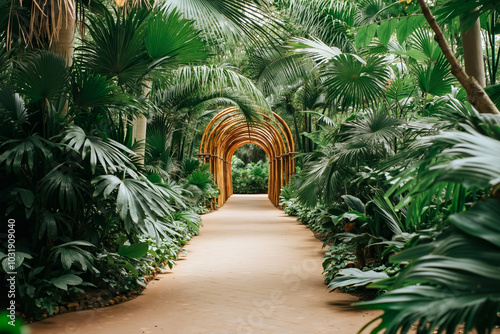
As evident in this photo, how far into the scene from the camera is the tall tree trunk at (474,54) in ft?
11.1

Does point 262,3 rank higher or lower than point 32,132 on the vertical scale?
higher

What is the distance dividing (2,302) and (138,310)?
3.71 ft

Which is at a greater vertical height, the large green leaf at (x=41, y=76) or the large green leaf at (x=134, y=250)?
the large green leaf at (x=41, y=76)

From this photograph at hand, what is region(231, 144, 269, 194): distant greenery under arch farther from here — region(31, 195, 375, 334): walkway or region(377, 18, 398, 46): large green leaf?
region(377, 18, 398, 46): large green leaf

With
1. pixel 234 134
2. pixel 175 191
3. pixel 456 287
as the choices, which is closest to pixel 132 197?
pixel 175 191

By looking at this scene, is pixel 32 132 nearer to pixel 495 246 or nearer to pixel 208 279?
pixel 208 279

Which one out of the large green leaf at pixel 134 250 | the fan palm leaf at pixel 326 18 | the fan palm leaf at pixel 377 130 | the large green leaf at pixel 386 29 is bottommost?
the large green leaf at pixel 134 250

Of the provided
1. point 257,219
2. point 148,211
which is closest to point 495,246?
point 148,211

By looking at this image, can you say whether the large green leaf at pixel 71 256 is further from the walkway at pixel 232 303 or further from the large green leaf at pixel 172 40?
the large green leaf at pixel 172 40

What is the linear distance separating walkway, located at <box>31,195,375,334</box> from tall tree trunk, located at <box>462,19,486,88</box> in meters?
2.14

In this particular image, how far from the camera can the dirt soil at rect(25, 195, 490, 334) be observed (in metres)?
3.33

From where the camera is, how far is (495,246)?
1.25 m

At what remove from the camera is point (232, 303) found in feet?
13.1

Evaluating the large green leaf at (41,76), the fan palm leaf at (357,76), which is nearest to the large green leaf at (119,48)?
the large green leaf at (41,76)
